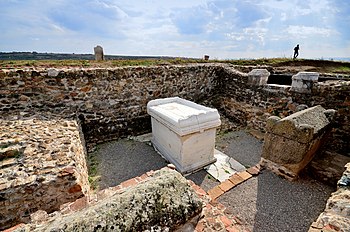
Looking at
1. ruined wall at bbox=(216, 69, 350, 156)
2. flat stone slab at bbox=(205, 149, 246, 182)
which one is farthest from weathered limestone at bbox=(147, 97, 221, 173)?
ruined wall at bbox=(216, 69, 350, 156)

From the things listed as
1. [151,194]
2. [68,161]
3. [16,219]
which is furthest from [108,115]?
[151,194]

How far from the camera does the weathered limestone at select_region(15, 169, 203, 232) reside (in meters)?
1.09

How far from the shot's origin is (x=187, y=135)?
12.8 feet

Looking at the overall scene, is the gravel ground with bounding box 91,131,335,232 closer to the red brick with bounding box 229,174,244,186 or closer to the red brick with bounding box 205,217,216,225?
the red brick with bounding box 229,174,244,186

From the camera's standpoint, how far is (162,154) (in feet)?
15.7

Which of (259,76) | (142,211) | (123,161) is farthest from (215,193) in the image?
(259,76)

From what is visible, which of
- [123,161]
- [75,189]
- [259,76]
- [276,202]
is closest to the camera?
[75,189]

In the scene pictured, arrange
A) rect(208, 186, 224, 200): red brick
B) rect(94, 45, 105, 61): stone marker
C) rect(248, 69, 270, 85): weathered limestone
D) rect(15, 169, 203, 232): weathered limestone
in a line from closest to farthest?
rect(15, 169, 203, 232): weathered limestone < rect(208, 186, 224, 200): red brick < rect(248, 69, 270, 85): weathered limestone < rect(94, 45, 105, 61): stone marker

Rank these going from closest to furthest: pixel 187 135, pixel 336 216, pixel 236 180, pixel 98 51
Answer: pixel 336 216
pixel 236 180
pixel 187 135
pixel 98 51

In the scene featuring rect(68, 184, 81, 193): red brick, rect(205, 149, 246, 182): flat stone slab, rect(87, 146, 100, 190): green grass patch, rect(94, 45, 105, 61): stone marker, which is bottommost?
rect(87, 146, 100, 190): green grass patch

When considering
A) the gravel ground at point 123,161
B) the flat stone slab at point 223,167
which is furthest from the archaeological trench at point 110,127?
the flat stone slab at point 223,167

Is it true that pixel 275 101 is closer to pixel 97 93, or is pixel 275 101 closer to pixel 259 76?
pixel 259 76

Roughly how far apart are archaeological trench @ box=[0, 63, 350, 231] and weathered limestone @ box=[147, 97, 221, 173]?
3.85 feet

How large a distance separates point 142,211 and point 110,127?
4.81 meters
